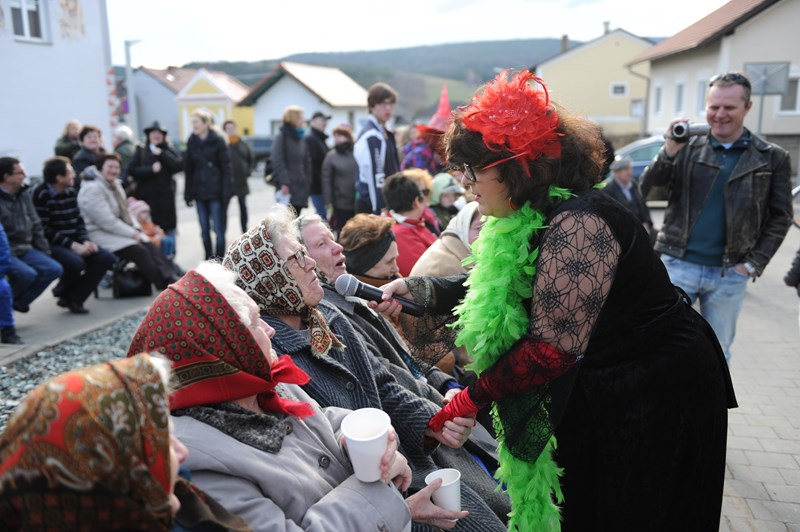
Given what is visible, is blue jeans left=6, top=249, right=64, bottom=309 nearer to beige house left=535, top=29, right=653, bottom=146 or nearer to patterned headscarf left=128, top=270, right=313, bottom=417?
patterned headscarf left=128, top=270, right=313, bottom=417

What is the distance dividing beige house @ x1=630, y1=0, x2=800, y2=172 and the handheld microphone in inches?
588

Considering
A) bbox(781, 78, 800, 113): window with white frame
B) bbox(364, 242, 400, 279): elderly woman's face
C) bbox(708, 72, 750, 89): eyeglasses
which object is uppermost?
bbox(781, 78, 800, 113): window with white frame

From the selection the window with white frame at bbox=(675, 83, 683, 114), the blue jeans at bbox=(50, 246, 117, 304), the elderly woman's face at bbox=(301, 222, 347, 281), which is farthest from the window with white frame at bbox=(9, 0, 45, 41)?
the window with white frame at bbox=(675, 83, 683, 114)

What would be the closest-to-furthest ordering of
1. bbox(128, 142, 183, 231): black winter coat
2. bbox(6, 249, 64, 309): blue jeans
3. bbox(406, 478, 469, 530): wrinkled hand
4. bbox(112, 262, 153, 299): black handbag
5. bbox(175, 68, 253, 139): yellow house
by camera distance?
bbox(406, 478, 469, 530): wrinkled hand
bbox(6, 249, 64, 309): blue jeans
bbox(112, 262, 153, 299): black handbag
bbox(128, 142, 183, 231): black winter coat
bbox(175, 68, 253, 139): yellow house

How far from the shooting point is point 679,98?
82.4ft

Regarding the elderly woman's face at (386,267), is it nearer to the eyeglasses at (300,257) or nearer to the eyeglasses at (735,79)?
the eyeglasses at (300,257)

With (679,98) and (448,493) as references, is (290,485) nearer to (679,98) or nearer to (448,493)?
(448,493)

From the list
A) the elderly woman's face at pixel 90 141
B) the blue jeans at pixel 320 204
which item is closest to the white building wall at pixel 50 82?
the elderly woman's face at pixel 90 141

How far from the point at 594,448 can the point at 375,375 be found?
0.99m

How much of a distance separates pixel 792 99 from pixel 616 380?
22257 mm

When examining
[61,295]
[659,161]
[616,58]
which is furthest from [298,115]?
[616,58]

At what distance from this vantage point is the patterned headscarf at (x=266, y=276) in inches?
98.4

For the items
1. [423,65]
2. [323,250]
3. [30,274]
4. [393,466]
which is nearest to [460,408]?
[393,466]

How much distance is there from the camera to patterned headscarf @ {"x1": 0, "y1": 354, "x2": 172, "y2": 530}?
3.59 feet
